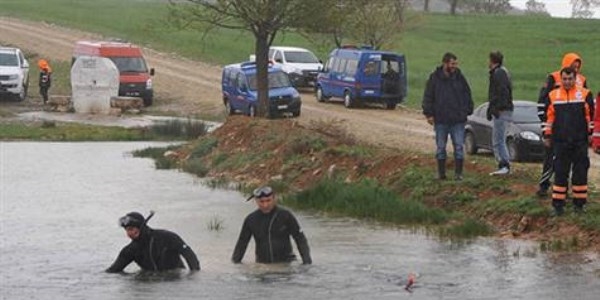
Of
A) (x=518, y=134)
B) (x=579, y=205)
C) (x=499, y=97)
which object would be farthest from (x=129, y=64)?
(x=579, y=205)

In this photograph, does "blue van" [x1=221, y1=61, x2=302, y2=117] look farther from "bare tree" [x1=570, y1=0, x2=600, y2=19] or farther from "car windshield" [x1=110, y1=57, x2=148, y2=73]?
"bare tree" [x1=570, y1=0, x2=600, y2=19]

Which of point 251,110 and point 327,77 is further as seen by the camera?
point 327,77

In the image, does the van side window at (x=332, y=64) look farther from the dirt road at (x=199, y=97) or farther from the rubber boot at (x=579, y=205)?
the rubber boot at (x=579, y=205)

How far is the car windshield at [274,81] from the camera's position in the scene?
143ft

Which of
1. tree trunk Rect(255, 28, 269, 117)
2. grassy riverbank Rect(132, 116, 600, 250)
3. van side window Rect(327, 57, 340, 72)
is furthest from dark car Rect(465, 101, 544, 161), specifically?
van side window Rect(327, 57, 340, 72)

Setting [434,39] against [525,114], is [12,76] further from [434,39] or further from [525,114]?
[434,39]

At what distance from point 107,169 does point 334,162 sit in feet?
23.9

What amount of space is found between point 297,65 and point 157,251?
134ft

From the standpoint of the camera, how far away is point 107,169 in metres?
30.5

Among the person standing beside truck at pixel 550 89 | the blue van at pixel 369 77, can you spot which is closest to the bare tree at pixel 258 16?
the blue van at pixel 369 77

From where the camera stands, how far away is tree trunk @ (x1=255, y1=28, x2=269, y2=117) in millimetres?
39237

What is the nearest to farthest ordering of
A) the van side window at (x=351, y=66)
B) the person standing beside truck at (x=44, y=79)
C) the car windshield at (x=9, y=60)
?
1. the van side window at (x=351, y=66)
2. the person standing beside truck at (x=44, y=79)
3. the car windshield at (x=9, y=60)

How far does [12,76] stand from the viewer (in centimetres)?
5166

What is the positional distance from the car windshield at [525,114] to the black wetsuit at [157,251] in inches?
534
